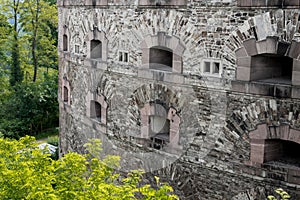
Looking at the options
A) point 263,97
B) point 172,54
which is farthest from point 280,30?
point 172,54

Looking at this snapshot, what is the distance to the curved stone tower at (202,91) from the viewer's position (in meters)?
8.24

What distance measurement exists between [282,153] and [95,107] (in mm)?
5657

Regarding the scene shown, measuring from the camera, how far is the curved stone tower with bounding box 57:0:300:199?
27.0ft

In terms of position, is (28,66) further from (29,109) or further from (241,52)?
(241,52)

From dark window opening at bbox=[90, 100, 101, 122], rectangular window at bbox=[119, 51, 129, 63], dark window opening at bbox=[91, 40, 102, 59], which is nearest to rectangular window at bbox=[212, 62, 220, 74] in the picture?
rectangular window at bbox=[119, 51, 129, 63]

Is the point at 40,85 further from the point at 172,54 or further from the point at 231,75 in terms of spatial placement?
the point at 231,75

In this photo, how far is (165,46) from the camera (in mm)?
9992

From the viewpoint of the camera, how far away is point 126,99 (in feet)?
36.5

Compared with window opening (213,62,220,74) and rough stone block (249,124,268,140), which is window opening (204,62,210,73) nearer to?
window opening (213,62,220,74)

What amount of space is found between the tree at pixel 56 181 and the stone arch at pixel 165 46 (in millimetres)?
2659

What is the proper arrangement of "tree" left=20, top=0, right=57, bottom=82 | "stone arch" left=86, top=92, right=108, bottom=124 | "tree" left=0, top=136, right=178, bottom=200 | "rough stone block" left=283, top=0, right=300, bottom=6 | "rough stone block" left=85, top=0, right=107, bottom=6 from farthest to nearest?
"tree" left=20, top=0, right=57, bottom=82
"stone arch" left=86, top=92, right=108, bottom=124
"rough stone block" left=85, top=0, right=107, bottom=6
"rough stone block" left=283, top=0, right=300, bottom=6
"tree" left=0, top=136, right=178, bottom=200

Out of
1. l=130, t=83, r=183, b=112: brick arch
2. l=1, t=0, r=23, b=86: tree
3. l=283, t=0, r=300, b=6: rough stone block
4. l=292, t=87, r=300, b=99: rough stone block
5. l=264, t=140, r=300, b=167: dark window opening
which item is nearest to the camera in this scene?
l=283, t=0, r=300, b=6: rough stone block

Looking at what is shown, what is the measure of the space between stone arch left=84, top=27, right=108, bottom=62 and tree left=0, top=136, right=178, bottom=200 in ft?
12.4

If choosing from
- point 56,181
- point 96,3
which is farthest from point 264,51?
point 96,3
